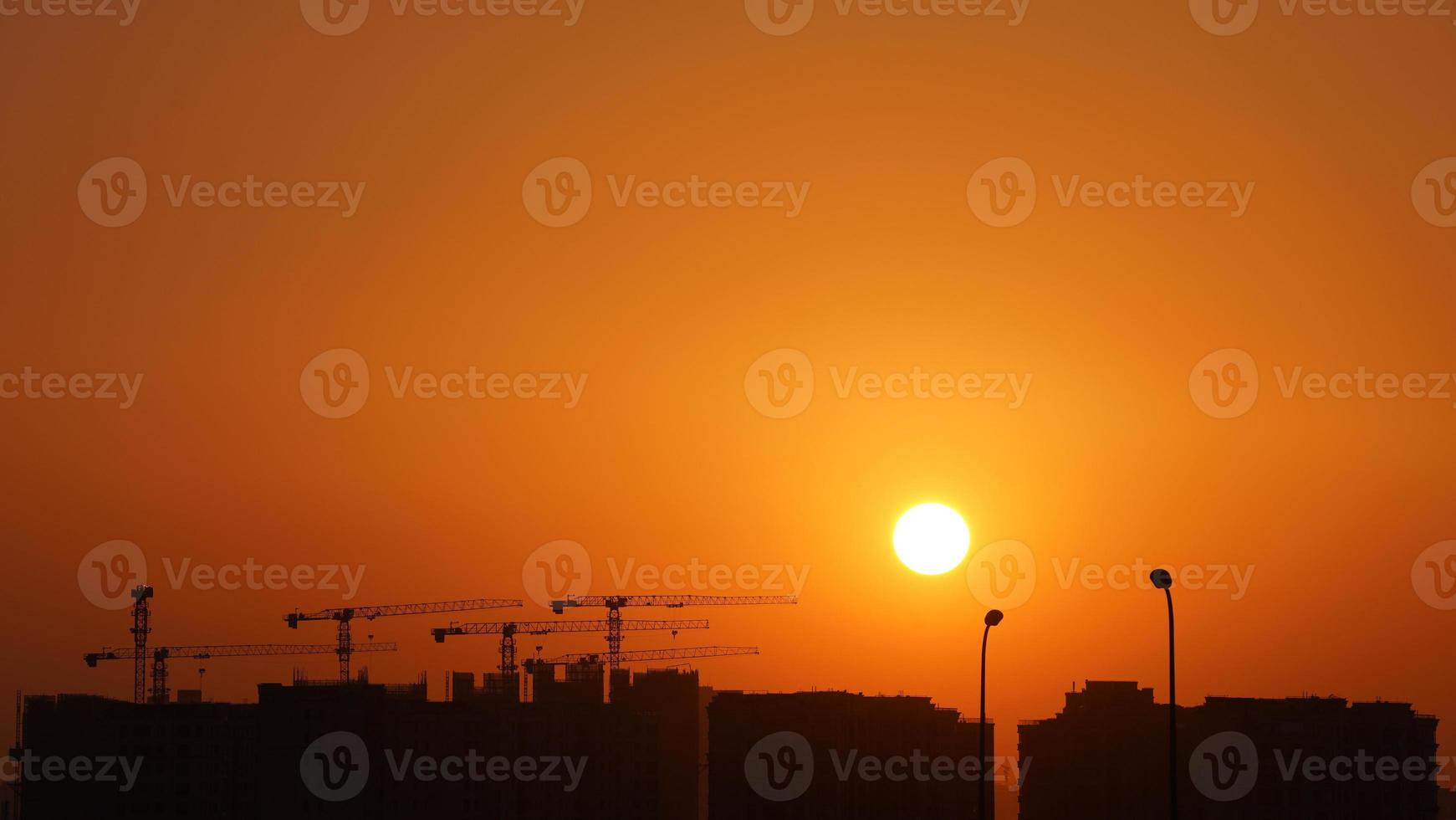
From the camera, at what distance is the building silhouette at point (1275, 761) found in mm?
134125

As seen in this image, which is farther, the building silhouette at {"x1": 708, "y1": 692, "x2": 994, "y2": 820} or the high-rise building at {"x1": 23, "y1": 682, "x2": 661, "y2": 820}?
the building silhouette at {"x1": 708, "y1": 692, "x2": 994, "y2": 820}

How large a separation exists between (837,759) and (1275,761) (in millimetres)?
37948

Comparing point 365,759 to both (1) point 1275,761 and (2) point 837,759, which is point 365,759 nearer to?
(2) point 837,759

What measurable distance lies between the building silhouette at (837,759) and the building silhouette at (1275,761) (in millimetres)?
12865

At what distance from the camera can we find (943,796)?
506 feet

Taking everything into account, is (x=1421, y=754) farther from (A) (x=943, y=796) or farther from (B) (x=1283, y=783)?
(A) (x=943, y=796)

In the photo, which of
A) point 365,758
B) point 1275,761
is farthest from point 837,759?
point 365,758

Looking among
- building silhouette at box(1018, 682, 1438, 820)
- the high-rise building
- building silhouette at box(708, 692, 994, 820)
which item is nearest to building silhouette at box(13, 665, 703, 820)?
the high-rise building

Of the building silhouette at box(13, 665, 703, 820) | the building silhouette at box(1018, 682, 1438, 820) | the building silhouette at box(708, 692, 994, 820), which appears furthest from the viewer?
the building silhouette at box(708, 692, 994, 820)

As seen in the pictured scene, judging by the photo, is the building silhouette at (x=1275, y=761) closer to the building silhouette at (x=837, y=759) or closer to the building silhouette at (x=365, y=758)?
the building silhouette at (x=837, y=759)

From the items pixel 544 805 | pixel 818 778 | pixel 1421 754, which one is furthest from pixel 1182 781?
pixel 544 805

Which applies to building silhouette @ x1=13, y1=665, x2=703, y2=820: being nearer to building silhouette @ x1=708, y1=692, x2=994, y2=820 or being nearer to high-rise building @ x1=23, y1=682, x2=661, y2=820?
high-rise building @ x1=23, y1=682, x2=661, y2=820

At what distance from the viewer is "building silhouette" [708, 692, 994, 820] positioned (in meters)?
154

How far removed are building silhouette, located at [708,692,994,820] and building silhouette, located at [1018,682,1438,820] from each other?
12.9 meters
